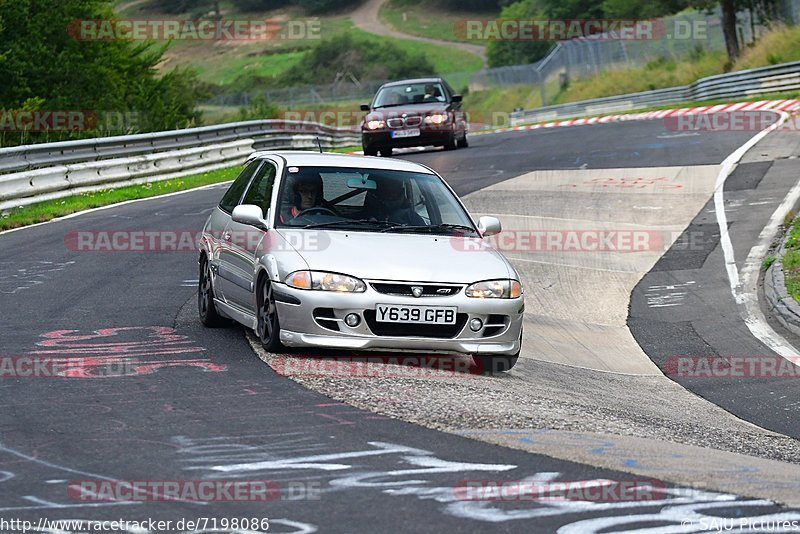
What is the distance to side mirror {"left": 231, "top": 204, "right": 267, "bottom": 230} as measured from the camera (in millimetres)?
9352

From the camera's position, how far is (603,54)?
6031 centimetres

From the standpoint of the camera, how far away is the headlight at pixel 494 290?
8.84 metres

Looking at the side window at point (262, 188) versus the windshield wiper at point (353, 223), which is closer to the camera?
the windshield wiper at point (353, 223)

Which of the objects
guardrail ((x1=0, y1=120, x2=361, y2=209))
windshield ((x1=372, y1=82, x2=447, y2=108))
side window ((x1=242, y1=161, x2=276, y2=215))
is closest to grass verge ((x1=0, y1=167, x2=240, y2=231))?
guardrail ((x1=0, y1=120, x2=361, y2=209))

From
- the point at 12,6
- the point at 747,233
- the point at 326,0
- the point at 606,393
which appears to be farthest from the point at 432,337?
the point at 326,0

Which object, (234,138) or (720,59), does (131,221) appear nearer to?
(234,138)

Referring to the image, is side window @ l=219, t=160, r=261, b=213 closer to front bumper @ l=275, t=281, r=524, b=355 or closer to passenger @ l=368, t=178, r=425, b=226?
passenger @ l=368, t=178, r=425, b=226

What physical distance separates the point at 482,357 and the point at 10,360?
329 centimetres

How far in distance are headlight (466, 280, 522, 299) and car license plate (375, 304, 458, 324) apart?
0.86ft

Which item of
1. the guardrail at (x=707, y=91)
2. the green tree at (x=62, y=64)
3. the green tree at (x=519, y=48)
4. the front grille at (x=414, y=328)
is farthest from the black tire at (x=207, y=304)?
the green tree at (x=519, y=48)

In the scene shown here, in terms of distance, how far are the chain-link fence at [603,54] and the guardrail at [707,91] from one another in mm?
5113

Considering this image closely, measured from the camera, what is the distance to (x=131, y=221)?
A: 1828 centimetres

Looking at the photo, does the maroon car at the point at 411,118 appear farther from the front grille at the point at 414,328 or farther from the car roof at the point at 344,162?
the front grille at the point at 414,328

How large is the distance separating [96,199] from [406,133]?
8.52 metres
